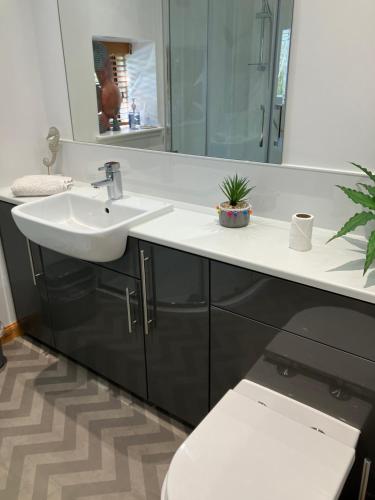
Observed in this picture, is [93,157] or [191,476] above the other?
[93,157]

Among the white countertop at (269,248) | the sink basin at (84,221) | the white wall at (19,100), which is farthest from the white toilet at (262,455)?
the white wall at (19,100)

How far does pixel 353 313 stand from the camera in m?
1.11

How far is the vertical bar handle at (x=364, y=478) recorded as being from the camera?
1.23 meters

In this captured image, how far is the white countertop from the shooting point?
114 cm

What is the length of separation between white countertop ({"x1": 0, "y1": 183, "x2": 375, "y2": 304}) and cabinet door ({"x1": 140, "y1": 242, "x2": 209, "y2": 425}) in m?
0.06

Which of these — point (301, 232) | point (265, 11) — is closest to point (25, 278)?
point (301, 232)

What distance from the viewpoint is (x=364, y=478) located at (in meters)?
1.26

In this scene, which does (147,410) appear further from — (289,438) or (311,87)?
(311,87)

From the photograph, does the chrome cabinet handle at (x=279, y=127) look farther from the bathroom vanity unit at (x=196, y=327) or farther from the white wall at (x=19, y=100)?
the white wall at (x=19, y=100)

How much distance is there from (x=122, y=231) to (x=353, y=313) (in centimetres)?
81

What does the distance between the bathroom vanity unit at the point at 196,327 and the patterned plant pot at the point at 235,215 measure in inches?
9.0

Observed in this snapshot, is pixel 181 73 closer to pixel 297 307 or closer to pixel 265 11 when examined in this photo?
pixel 265 11

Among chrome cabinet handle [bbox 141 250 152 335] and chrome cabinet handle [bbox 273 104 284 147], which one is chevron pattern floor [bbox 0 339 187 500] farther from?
chrome cabinet handle [bbox 273 104 284 147]

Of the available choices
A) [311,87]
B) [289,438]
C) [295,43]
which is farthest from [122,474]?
[295,43]
